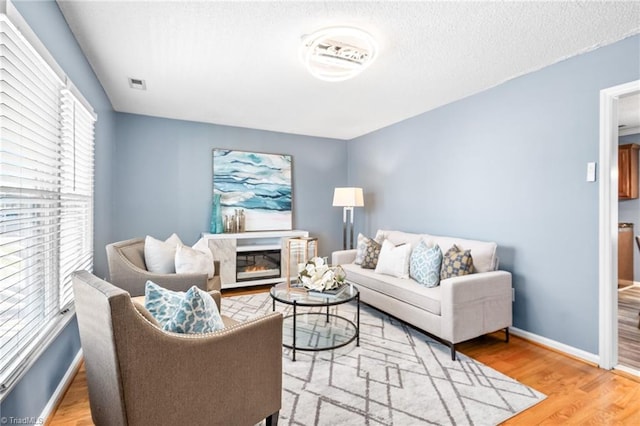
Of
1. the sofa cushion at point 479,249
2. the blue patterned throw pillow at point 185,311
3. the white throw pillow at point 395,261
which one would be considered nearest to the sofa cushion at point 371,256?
the white throw pillow at point 395,261

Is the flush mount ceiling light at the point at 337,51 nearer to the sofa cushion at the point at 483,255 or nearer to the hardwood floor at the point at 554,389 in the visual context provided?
the sofa cushion at the point at 483,255

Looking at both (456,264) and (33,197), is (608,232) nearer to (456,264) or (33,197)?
(456,264)

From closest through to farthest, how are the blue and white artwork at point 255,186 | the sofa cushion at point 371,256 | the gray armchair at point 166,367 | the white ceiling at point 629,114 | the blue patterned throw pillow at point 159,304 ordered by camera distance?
the gray armchair at point 166,367 < the blue patterned throw pillow at point 159,304 < the white ceiling at point 629,114 < the sofa cushion at point 371,256 < the blue and white artwork at point 255,186

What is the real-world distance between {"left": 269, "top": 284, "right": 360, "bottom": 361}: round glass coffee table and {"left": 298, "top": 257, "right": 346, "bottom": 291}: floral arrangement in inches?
3.3

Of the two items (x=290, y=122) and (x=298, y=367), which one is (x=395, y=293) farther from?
(x=290, y=122)

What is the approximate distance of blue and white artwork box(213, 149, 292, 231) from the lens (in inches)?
186

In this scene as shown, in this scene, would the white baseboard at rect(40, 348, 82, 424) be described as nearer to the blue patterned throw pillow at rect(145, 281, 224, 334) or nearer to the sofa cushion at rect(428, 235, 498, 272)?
the blue patterned throw pillow at rect(145, 281, 224, 334)

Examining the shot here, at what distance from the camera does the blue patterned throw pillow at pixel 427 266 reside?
293cm

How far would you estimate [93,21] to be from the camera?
2.10m

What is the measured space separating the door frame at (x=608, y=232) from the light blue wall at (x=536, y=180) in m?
0.06

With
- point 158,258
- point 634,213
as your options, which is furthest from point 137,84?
point 634,213

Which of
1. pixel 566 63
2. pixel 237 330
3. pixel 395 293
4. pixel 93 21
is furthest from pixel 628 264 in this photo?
pixel 93 21

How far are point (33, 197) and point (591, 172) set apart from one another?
3632 millimetres

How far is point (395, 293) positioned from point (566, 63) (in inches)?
93.8
